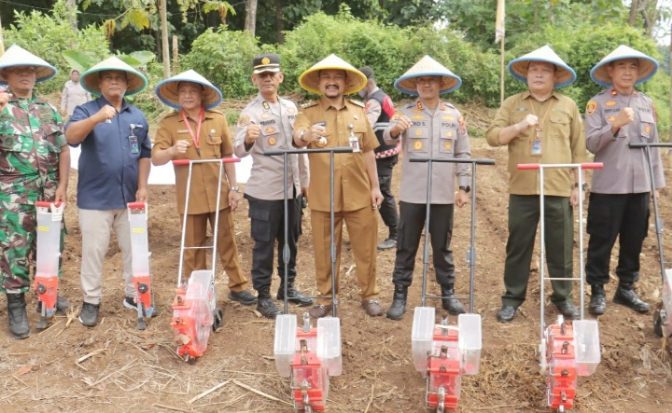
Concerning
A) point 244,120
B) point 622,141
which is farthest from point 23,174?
point 622,141

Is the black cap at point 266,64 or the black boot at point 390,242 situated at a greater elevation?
the black cap at point 266,64

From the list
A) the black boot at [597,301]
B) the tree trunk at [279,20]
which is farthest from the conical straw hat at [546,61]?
the tree trunk at [279,20]

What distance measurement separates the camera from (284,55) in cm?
1733

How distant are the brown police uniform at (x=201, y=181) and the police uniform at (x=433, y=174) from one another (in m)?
1.33

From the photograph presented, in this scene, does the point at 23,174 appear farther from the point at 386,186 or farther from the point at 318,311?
the point at 386,186

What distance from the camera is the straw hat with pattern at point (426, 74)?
4770 mm

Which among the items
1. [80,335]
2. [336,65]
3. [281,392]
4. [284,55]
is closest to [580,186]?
[336,65]

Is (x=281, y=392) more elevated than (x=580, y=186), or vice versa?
(x=580, y=186)

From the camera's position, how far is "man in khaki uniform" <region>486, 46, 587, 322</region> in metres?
4.84

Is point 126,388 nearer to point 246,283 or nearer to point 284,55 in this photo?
point 246,283

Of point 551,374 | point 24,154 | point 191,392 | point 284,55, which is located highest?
point 284,55

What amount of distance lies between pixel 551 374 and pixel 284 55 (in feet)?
47.9

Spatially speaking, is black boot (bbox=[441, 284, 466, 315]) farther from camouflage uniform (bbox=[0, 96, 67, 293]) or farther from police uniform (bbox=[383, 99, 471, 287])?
camouflage uniform (bbox=[0, 96, 67, 293])

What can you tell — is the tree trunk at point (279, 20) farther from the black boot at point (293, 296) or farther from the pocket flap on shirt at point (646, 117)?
the pocket flap on shirt at point (646, 117)
